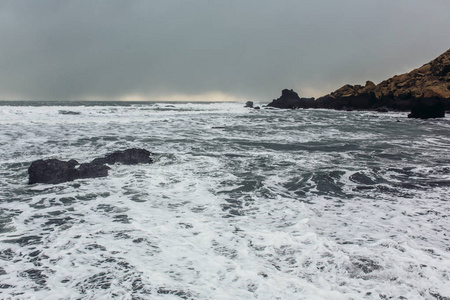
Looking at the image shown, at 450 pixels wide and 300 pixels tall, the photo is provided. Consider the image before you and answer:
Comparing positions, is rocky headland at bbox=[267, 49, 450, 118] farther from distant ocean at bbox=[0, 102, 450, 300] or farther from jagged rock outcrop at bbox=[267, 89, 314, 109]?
distant ocean at bbox=[0, 102, 450, 300]

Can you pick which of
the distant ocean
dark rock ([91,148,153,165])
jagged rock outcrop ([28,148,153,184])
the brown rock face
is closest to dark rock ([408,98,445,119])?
the brown rock face

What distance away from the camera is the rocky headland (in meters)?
31.6

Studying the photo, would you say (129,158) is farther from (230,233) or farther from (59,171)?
(230,233)

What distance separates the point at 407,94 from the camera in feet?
147

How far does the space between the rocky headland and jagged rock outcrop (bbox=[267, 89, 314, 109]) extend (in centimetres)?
21

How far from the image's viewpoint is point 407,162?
31.5 feet

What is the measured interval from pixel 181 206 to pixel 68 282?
2673 millimetres

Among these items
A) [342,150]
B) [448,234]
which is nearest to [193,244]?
[448,234]

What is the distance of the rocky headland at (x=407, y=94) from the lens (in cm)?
3162

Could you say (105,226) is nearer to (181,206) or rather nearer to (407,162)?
(181,206)

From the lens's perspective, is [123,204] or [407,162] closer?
[123,204]

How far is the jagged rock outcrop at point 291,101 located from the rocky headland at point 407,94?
0.21m

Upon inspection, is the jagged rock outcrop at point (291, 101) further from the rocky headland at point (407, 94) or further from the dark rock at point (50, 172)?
the dark rock at point (50, 172)

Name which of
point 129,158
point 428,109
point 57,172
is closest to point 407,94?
point 428,109
